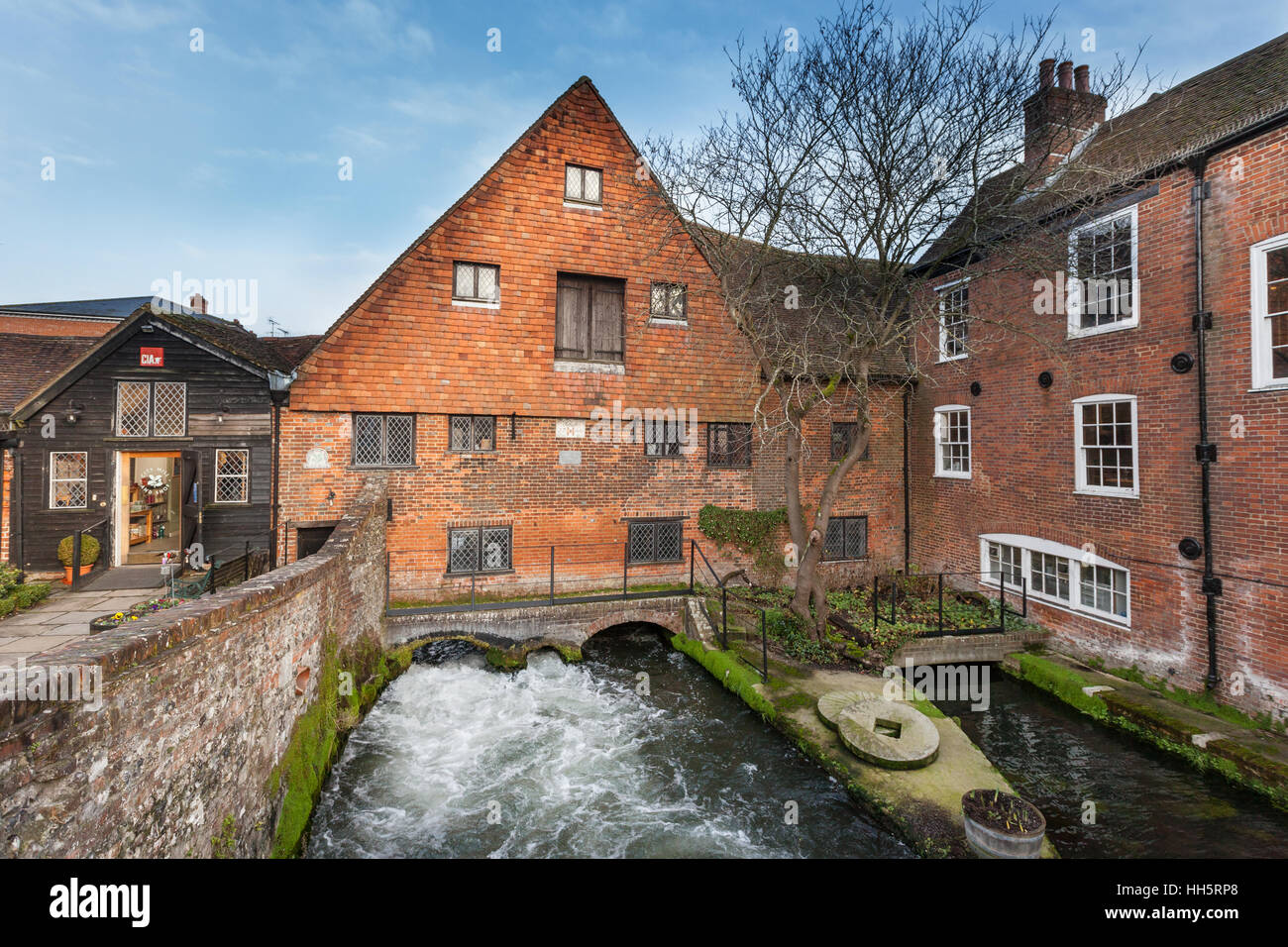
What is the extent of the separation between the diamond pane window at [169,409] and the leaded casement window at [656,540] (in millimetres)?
9169

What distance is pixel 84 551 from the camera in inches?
385

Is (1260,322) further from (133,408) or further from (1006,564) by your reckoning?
(133,408)

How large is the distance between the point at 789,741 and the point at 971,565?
7611mm

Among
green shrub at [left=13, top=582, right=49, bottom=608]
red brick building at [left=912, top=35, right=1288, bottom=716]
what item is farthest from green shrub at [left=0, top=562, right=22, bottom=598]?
red brick building at [left=912, top=35, right=1288, bottom=716]

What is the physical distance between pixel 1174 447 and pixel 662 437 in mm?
9033

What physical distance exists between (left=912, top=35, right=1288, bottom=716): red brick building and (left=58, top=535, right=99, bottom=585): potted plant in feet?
56.9

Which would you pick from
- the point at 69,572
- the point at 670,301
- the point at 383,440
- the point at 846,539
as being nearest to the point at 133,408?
the point at 69,572

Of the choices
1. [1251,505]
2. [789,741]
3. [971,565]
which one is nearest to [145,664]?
[789,741]

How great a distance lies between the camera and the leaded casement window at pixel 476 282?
11.6 m

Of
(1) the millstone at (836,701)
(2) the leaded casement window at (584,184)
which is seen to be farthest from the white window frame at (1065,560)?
(2) the leaded casement window at (584,184)

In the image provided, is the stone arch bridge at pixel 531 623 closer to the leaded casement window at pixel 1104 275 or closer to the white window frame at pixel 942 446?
the white window frame at pixel 942 446

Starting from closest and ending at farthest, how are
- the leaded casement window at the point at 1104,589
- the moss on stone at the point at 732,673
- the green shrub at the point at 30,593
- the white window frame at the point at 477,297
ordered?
the moss on stone at the point at 732,673
the green shrub at the point at 30,593
the leaded casement window at the point at 1104,589
the white window frame at the point at 477,297

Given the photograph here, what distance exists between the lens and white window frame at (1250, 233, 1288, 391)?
7543mm
